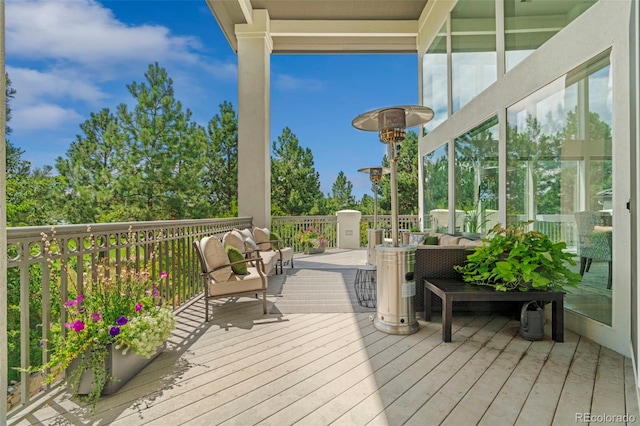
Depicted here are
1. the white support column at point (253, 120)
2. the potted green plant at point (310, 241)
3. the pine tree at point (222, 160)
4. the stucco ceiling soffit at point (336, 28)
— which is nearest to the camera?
the white support column at point (253, 120)

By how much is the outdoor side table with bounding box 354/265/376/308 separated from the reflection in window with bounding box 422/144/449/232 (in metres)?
2.34

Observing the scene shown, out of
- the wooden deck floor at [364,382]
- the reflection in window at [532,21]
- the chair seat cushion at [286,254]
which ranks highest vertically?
the reflection in window at [532,21]

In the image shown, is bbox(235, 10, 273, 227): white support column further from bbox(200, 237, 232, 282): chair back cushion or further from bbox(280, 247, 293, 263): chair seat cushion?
bbox(200, 237, 232, 282): chair back cushion

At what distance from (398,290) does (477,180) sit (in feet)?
10.4

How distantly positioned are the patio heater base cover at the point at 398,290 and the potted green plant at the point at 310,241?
18.9 feet

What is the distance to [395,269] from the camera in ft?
9.85

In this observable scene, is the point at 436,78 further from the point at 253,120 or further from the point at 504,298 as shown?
the point at 504,298

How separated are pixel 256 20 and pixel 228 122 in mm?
9489

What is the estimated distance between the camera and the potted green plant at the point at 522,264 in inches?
109

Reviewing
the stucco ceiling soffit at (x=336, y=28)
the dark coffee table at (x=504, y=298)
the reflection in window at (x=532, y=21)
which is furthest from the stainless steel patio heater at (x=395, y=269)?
the stucco ceiling soffit at (x=336, y=28)

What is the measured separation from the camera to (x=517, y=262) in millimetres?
2842

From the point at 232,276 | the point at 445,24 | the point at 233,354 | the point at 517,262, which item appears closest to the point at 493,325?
the point at 517,262

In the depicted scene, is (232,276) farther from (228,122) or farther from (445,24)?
(228,122)

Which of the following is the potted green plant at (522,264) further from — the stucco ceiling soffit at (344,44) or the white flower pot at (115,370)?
the stucco ceiling soffit at (344,44)
